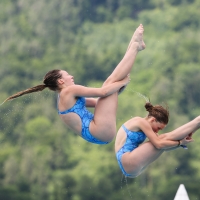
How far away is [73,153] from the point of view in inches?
2032

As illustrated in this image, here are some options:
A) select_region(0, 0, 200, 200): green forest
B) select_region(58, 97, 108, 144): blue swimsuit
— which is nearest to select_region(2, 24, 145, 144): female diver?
select_region(58, 97, 108, 144): blue swimsuit

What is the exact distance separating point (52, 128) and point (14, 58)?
15.6m

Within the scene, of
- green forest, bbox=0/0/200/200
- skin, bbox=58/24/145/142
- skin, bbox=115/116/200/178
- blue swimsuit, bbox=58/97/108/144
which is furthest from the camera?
green forest, bbox=0/0/200/200

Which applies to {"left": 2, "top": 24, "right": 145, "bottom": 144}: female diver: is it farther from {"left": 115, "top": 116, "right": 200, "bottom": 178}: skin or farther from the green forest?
the green forest

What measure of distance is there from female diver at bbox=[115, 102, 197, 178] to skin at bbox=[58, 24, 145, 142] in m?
0.23

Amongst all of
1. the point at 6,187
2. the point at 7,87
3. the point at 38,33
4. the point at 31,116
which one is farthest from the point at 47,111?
the point at 38,33

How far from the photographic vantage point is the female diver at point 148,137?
9.56 meters

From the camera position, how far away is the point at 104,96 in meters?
9.63

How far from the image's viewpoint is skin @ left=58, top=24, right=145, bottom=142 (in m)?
9.64

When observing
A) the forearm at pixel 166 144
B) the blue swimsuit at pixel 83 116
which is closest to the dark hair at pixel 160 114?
the forearm at pixel 166 144

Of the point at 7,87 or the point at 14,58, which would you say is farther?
the point at 14,58

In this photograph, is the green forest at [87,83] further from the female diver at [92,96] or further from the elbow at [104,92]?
the elbow at [104,92]

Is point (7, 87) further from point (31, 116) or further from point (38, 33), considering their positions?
point (38, 33)

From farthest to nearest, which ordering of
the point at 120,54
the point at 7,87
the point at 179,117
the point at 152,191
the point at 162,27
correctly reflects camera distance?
the point at 162,27
the point at 120,54
the point at 7,87
the point at 179,117
the point at 152,191
